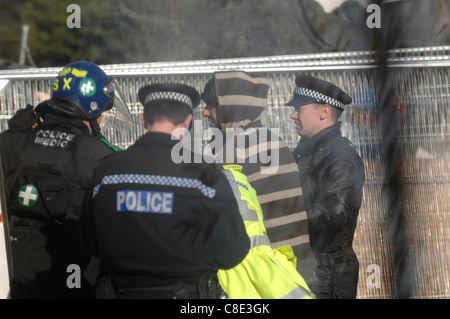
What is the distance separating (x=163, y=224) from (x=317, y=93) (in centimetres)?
164

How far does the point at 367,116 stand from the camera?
133 inches

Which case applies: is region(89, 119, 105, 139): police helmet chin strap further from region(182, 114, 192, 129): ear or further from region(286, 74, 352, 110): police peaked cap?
region(286, 74, 352, 110): police peaked cap

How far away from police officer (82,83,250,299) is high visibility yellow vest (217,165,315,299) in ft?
0.22

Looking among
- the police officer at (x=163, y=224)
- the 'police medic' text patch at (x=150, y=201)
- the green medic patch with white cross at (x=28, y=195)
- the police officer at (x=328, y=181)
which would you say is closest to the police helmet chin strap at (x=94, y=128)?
the green medic patch with white cross at (x=28, y=195)

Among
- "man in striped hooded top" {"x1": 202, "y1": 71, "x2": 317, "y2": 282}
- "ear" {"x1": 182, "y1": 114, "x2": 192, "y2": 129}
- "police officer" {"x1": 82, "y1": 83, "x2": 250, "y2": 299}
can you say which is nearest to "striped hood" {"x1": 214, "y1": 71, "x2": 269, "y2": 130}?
"man in striped hooded top" {"x1": 202, "y1": 71, "x2": 317, "y2": 282}

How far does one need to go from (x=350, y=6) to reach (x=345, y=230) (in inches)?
47.6

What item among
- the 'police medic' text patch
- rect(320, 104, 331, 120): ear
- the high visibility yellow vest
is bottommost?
the high visibility yellow vest

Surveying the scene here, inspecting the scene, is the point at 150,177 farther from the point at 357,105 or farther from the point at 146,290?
the point at 357,105

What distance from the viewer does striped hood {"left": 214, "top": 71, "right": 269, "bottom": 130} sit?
304cm

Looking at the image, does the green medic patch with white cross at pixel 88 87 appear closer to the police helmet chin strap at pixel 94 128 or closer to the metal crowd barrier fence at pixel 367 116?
the police helmet chin strap at pixel 94 128

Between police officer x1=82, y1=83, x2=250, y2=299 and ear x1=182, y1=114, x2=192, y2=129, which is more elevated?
ear x1=182, y1=114, x2=192, y2=129

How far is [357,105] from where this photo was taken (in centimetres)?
343
